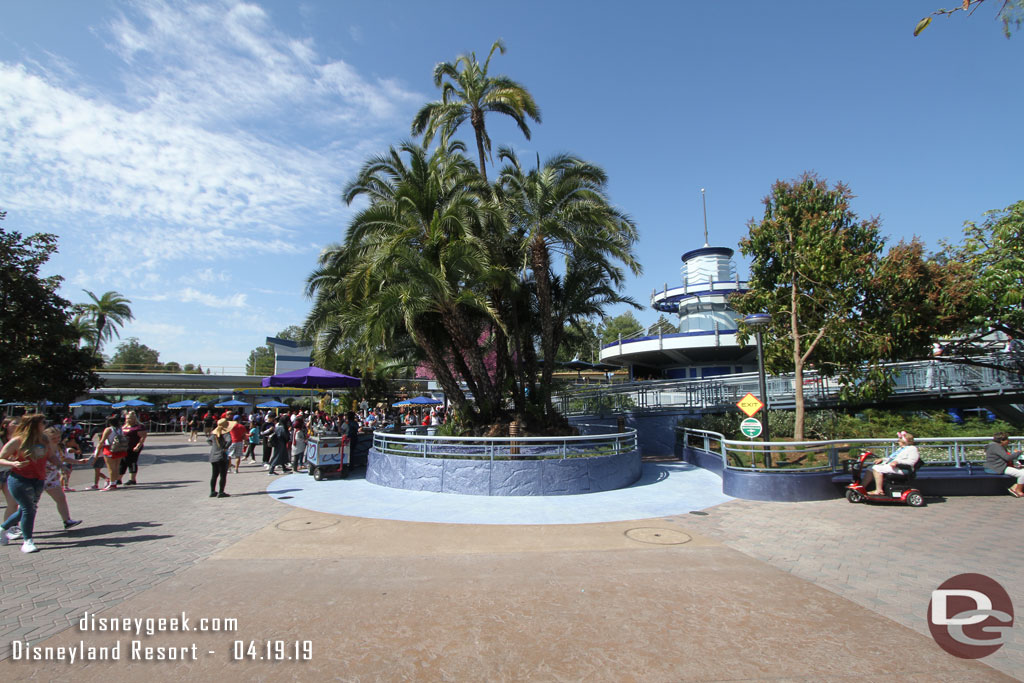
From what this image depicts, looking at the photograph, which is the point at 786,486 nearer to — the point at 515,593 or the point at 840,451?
the point at 840,451

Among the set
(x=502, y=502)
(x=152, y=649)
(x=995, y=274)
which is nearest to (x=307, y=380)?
(x=502, y=502)

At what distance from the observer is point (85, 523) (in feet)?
27.0

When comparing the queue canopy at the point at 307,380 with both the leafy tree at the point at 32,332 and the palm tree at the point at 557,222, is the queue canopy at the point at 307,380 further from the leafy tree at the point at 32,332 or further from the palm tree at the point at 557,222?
the leafy tree at the point at 32,332

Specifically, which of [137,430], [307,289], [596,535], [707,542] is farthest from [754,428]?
[307,289]

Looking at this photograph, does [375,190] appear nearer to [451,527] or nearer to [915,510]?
[451,527]

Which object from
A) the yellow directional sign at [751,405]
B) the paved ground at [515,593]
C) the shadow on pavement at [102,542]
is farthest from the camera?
the yellow directional sign at [751,405]

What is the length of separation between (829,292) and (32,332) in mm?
25069

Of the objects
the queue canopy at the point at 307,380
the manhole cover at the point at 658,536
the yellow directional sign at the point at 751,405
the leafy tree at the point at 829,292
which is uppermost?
the leafy tree at the point at 829,292

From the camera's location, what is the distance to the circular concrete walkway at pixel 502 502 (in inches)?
356

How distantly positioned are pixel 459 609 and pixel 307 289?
17.0 metres

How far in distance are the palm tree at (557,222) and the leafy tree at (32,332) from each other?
1625 cm

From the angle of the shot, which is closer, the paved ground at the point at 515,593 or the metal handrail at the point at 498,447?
the paved ground at the point at 515,593

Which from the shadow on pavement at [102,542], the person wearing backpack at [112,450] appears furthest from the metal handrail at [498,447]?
the person wearing backpack at [112,450]

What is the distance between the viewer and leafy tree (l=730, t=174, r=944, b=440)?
14.1 metres
